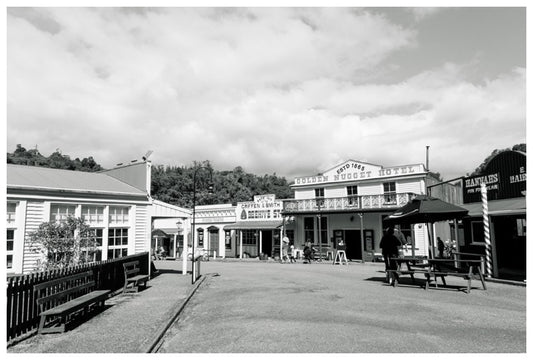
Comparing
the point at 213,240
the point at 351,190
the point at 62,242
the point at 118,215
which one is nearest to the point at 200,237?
the point at 213,240

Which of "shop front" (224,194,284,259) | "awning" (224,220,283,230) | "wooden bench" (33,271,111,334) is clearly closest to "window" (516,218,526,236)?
"awning" (224,220,283,230)

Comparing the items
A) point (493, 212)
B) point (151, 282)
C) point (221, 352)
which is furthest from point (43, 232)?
point (493, 212)

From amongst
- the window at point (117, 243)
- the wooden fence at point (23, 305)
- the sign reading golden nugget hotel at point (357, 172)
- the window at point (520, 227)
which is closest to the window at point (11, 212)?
the window at point (117, 243)

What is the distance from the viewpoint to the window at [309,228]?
28219 mm

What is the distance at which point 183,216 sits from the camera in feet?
50.5

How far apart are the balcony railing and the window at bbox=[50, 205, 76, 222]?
639 inches

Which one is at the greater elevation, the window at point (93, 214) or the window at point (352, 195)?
the window at point (352, 195)

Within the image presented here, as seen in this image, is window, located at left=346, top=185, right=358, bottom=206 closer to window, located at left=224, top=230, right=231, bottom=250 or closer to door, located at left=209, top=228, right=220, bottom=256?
window, located at left=224, top=230, right=231, bottom=250

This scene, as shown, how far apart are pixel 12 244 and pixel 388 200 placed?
785 inches

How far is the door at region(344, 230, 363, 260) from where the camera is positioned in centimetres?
2658

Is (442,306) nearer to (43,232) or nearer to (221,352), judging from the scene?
(221,352)

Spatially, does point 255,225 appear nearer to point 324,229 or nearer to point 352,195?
point 324,229

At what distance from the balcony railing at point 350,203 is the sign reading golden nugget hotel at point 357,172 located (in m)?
1.76

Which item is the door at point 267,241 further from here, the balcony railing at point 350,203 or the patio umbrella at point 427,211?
the patio umbrella at point 427,211
